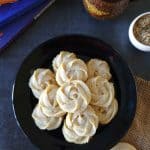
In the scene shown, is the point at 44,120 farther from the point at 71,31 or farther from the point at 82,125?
Result: the point at 71,31

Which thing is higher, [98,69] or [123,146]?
[98,69]

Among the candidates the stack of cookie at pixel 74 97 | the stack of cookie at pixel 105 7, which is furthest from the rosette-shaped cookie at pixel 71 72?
the stack of cookie at pixel 105 7

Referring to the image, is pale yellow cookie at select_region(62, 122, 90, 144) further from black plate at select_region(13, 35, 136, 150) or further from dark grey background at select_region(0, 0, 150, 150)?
dark grey background at select_region(0, 0, 150, 150)

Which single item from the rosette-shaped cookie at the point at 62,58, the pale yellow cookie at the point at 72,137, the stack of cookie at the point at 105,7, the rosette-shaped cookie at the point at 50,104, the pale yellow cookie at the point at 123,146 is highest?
the stack of cookie at the point at 105,7

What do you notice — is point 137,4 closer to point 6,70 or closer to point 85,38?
point 85,38

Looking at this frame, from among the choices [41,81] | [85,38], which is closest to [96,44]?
[85,38]

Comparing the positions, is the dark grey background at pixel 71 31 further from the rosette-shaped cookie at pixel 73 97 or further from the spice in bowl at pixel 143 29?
the rosette-shaped cookie at pixel 73 97

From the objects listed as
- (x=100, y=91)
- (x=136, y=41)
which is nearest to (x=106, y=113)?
(x=100, y=91)
